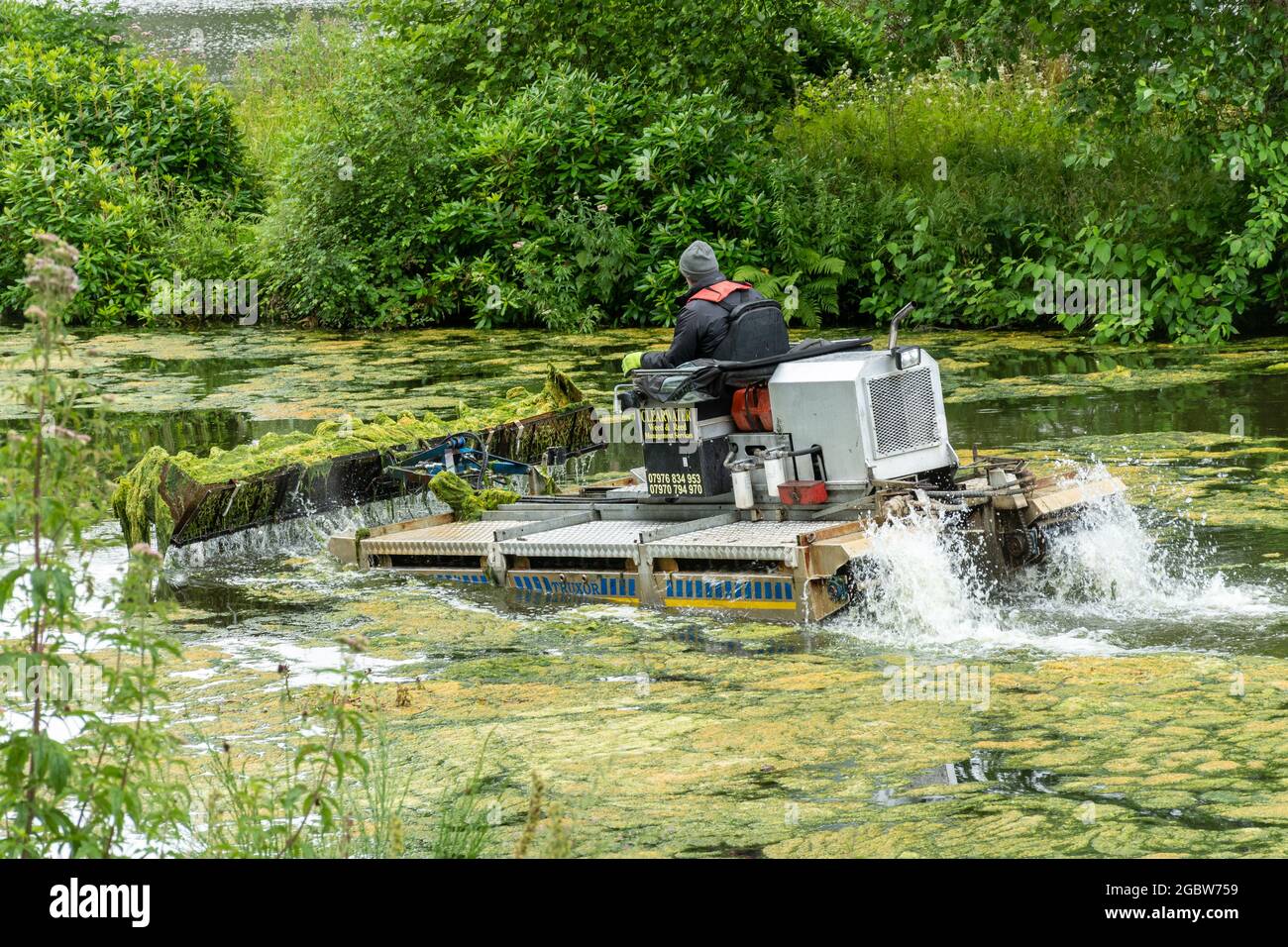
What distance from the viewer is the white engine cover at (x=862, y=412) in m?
8.95

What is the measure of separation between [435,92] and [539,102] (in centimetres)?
243

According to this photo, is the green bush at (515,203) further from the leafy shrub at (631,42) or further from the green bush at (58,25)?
the green bush at (58,25)

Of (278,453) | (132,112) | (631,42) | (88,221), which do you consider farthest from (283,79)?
(278,453)

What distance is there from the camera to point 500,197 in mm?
23141

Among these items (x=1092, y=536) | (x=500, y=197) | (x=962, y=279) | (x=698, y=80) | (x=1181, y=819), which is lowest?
(x=1181, y=819)

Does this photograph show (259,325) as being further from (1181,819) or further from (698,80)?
(1181,819)

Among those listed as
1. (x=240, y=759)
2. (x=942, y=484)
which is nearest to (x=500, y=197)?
(x=942, y=484)

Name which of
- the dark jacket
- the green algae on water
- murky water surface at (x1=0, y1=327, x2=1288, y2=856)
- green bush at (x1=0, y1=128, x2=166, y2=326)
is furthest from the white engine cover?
green bush at (x1=0, y1=128, x2=166, y2=326)

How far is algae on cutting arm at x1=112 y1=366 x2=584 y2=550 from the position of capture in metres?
10.9

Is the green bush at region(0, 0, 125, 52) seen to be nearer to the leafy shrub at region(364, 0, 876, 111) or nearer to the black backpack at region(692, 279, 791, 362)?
the leafy shrub at region(364, 0, 876, 111)

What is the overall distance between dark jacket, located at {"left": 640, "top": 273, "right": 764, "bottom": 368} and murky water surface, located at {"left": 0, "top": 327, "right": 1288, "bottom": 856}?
157cm

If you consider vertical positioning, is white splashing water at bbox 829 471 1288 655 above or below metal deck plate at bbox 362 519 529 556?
below

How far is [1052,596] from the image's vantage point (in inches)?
353

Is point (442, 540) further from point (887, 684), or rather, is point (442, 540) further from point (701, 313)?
point (887, 684)
